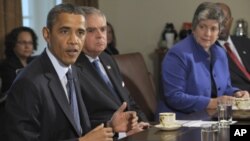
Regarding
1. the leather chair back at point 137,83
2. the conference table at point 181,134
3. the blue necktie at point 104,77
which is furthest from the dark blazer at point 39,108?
the leather chair back at point 137,83

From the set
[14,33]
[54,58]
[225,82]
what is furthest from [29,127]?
[14,33]

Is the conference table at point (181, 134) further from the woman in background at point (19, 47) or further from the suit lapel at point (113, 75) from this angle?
the woman in background at point (19, 47)

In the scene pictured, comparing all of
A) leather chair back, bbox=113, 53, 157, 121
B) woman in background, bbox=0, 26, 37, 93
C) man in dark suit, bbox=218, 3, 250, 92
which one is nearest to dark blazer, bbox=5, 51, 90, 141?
A: leather chair back, bbox=113, 53, 157, 121

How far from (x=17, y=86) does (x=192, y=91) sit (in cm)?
137

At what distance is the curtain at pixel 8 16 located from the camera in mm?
4484

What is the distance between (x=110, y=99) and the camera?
275 centimetres

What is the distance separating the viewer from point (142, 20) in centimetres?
630

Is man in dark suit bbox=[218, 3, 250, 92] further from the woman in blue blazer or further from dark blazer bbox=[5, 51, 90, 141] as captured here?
dark blazer bbox=[5, 51, 90, 141]

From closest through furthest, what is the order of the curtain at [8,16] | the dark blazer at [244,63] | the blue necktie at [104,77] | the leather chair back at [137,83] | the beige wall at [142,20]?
the blue necktie at [104,77] → the leather chair back at [137,83] → the dark blazer at [244,63] → the curtain at [8,16] → the beige wall at [142,20]

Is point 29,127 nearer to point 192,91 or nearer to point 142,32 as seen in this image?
point 192,91

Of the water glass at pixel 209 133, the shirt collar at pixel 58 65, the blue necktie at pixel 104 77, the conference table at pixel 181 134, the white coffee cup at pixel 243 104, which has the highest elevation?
the shirt collar at pixel 58 65

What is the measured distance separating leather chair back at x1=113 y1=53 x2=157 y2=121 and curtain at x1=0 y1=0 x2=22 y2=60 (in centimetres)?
156

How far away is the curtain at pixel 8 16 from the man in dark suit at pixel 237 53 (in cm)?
183

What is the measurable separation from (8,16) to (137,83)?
1.72m
